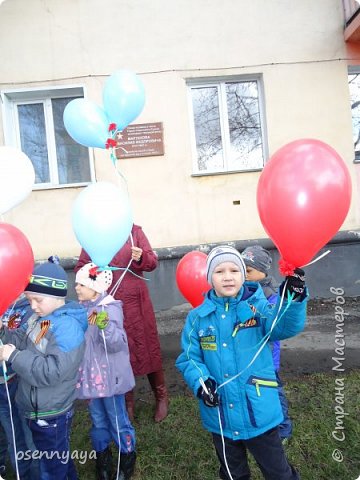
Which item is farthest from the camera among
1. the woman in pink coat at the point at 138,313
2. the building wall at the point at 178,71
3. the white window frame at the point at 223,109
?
the white window frame at the point at 223,109

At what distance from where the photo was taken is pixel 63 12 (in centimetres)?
484

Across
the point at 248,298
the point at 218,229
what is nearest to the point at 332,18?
the point at 218,229

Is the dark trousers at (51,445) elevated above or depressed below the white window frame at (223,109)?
below

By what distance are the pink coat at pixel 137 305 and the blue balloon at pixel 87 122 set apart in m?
0.71

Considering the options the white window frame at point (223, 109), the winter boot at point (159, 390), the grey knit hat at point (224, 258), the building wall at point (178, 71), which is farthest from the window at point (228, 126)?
the grey knit hat at point (224, 258)

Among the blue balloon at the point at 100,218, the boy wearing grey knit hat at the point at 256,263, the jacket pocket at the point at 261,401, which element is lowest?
the jacket pocket at the point at 261,401

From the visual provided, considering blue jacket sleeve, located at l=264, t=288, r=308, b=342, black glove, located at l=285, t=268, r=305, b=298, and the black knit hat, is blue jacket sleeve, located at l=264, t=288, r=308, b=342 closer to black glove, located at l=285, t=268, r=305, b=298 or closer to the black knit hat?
black glove, located at l=285, t=268, r=305, b=298

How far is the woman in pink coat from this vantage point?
2.46 metres

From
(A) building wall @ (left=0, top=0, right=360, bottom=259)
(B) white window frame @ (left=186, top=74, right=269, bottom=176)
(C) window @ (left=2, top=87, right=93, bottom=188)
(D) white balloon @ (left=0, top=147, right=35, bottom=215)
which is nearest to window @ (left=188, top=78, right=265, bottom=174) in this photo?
(B) white window frame @ (left=186, top=74, right=269, bottom=176)

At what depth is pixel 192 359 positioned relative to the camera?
5.37 ft

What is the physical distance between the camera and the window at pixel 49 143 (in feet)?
16.9

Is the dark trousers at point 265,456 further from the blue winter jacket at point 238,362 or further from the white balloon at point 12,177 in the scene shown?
the white balloon at point 12,177

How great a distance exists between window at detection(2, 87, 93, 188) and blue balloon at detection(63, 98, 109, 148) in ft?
9.89

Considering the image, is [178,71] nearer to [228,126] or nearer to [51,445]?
[228,126]
